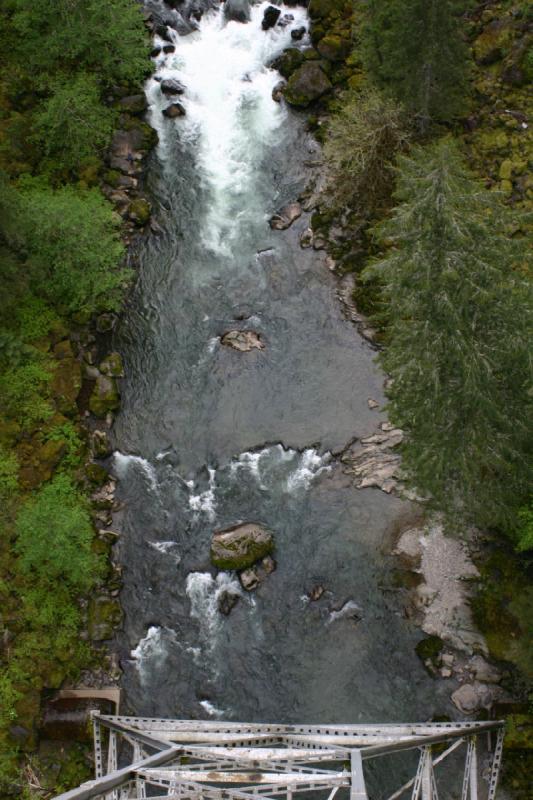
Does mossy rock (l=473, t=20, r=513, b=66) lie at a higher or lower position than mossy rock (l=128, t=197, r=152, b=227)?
higher

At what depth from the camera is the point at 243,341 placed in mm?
29703

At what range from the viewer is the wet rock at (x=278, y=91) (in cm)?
3506

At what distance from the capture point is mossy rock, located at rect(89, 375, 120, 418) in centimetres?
2842

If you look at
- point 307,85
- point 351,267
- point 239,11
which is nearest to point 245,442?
point 351,267

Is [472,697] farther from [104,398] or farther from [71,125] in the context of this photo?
[71,125]

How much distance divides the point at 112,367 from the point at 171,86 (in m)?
15.2

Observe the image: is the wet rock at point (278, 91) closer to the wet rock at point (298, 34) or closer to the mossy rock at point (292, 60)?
the mossy rock at point (292, 60)

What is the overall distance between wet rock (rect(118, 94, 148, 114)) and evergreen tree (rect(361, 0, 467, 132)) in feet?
36.2

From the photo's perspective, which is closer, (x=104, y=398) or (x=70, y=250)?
(x=104, y=398)

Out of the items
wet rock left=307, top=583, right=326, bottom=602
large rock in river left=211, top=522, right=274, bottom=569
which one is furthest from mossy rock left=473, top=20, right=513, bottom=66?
wet rock left=307, top=583, right=326, bottom=602

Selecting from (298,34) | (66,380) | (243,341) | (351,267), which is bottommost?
(66,380)

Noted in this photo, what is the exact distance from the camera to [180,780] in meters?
14.5

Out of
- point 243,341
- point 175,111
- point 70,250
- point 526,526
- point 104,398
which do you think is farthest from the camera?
point 175,111

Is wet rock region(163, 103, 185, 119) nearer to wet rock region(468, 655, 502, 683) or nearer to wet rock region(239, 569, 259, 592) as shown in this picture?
wet rock region(239, 569, 259, 592)
